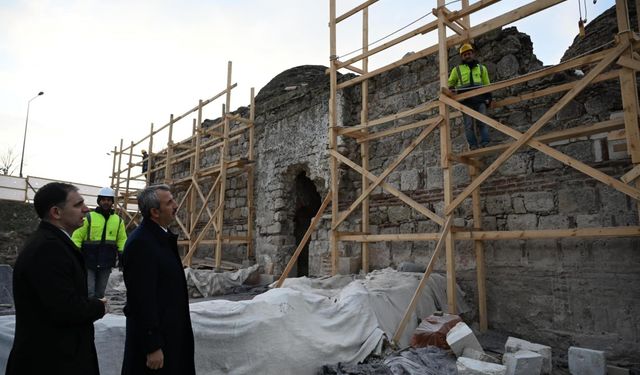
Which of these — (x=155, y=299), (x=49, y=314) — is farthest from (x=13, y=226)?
(x=49, y=314)

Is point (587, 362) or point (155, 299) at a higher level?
point (155, 299)

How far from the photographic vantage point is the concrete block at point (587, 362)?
345 cm

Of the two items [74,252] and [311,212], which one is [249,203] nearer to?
[311,212]

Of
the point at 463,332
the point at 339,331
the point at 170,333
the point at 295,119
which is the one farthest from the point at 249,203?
the point at 170,333

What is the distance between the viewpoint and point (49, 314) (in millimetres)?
1803

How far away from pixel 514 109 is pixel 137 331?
16.6 ft

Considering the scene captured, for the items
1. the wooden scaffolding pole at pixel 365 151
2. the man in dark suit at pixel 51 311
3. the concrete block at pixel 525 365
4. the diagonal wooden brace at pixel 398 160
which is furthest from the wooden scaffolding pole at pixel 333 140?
the man in dark suit at pixel 51 311

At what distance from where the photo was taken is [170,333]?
2.25 m

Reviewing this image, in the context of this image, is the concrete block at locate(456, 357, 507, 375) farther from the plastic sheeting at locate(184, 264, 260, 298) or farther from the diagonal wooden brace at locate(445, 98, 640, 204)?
the plastic sheeting at locate(184, 264, 260, 298)

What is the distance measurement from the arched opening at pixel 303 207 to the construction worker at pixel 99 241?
4325mm

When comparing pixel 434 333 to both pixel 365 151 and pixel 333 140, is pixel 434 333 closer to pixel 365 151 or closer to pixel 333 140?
pixel 333 140

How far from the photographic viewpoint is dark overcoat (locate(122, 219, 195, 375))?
215 centimetres

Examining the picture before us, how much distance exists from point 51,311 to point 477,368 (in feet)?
9.27

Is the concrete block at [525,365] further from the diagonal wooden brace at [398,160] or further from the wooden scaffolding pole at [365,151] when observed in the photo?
the wooden scaffolding pole at [365,151]
